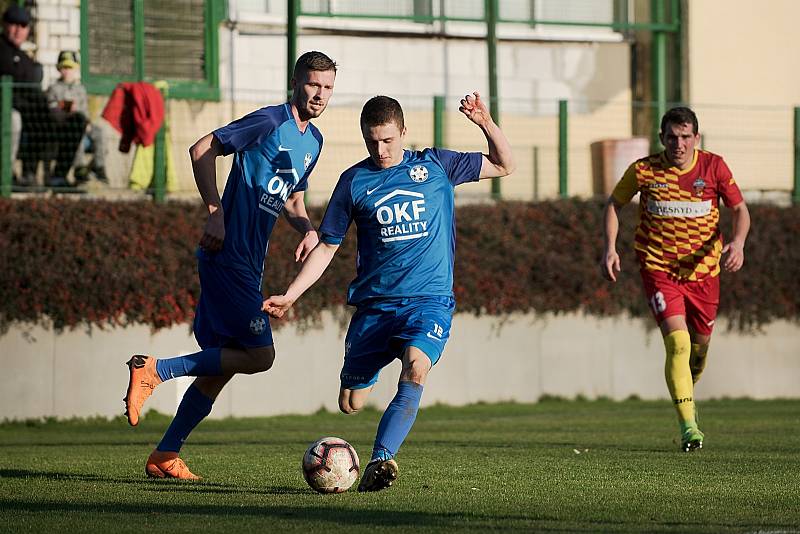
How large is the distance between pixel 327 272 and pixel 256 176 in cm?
843

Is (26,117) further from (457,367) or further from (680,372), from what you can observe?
(680,372)

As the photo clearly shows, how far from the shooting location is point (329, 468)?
27.1 ft

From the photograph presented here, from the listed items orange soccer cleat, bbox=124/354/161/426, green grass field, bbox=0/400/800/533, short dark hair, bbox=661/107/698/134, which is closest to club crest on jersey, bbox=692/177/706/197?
short dark hair, bbox=661/107/698/134

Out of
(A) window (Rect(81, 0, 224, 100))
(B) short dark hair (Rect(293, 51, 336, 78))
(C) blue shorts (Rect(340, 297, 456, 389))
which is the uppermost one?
(A) window (Rect(81, 0, 224, 100))

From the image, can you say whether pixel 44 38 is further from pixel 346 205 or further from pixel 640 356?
pixel 346 205

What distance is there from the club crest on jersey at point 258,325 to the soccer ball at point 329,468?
46.0 inches

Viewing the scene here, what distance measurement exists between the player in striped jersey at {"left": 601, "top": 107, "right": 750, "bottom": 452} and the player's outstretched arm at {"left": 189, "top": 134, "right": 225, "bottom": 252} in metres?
3.61

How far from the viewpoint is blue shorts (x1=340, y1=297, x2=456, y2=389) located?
28.3ft

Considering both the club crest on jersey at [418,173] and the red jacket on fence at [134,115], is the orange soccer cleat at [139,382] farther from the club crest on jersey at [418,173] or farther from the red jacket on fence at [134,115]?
the red jacket on fence at [134,115]

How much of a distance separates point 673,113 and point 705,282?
52.7 inches

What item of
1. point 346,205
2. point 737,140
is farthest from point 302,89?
point 737,140

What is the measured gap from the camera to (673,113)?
1148 cm

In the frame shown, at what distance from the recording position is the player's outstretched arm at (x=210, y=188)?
8984 mm

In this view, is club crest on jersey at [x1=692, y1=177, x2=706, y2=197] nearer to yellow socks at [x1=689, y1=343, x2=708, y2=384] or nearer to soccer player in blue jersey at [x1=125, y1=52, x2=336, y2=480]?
yellow socks at [x1=689, y1=343, x2=708, y2=384]
